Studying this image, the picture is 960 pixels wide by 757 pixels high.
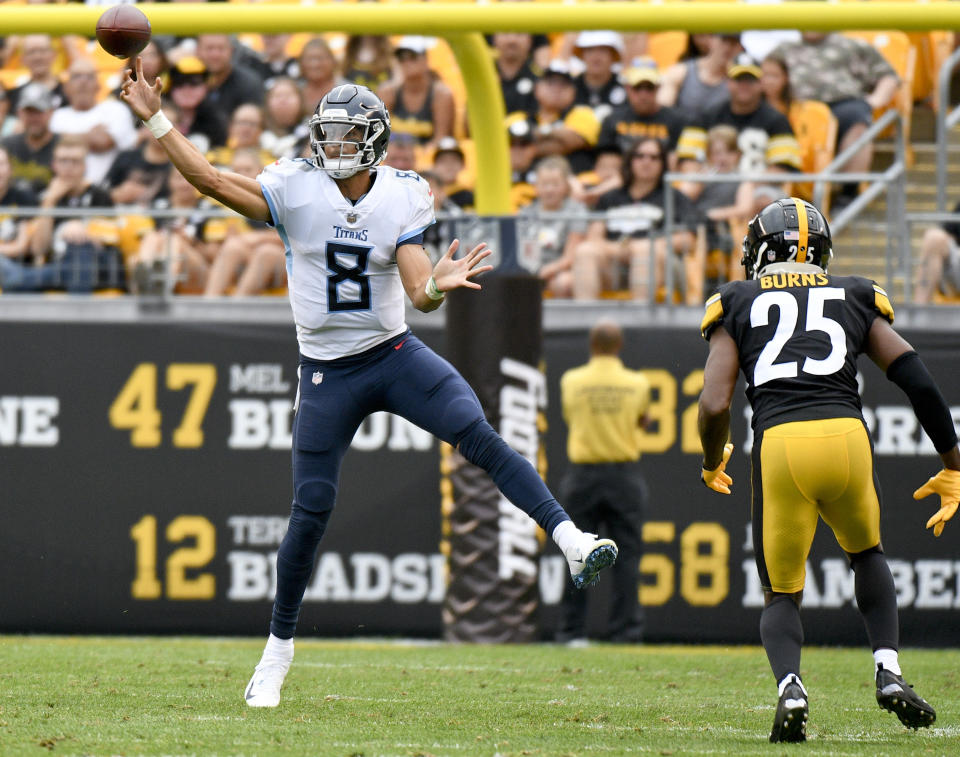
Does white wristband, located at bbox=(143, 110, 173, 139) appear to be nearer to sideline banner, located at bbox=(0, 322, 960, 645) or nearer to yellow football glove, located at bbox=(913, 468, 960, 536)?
yellow football glove, located at bbox=(913, 468, 960, 536)

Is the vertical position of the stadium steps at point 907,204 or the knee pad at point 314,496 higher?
the stadium steps at point 907,204

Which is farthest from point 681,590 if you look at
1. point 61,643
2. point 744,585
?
point 61,643

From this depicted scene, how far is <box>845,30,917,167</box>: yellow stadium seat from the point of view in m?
10.5

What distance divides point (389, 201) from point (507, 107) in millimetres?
5764

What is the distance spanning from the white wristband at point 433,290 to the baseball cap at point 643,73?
5.76 metres

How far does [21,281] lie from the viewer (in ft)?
29.7

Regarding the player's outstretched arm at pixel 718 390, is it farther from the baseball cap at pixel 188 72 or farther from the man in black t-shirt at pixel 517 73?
the baseball cap at pixel 188 72

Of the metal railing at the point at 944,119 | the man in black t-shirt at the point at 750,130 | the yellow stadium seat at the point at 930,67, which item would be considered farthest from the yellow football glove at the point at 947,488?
the yellow stadium seat at the point at 930,67

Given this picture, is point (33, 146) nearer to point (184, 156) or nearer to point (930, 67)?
point (184, 156)

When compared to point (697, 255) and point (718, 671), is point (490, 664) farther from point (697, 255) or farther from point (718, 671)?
point (697, 255)

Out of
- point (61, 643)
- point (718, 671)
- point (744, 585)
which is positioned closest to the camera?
point (718, 671)

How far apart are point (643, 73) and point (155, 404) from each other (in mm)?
4088

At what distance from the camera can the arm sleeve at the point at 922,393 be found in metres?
4.75

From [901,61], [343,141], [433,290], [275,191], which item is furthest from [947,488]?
[901,61]
